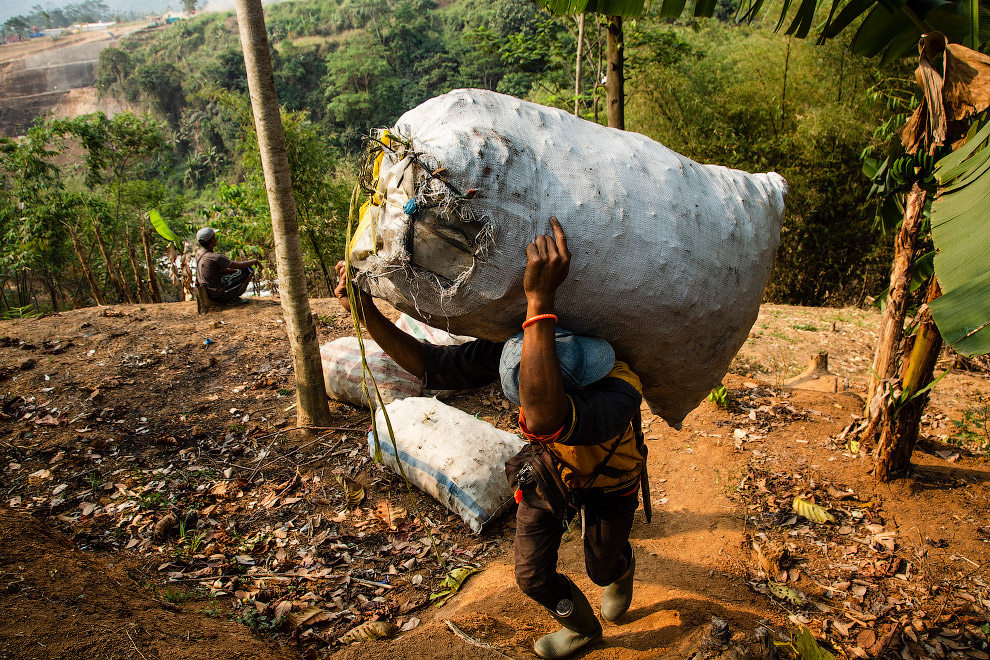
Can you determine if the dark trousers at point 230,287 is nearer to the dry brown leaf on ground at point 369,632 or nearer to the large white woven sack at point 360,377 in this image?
the large white woven sack at point 360,377

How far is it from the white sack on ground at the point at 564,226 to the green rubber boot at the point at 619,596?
Answer: 1102 mm

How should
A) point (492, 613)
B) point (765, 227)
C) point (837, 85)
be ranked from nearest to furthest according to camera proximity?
point (765, 227)
point (492, 613)
point (837, 85)

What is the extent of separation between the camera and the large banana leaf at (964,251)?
5.14 ft

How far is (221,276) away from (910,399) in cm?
745

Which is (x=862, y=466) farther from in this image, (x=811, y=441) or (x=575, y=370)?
(x=575, y=370)

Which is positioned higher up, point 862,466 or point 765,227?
point 765,227

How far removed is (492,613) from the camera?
8.68ft

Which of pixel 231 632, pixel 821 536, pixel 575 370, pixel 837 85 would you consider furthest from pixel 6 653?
pixel 837 85

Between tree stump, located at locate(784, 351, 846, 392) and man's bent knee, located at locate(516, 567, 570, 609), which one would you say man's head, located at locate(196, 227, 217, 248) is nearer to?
man's bent knee, located at locate(516, 567, 570, 609)

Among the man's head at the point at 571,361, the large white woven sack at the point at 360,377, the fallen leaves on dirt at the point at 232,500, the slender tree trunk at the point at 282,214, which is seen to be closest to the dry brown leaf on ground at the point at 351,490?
the fallen leaves on dirt at the point at 232,500

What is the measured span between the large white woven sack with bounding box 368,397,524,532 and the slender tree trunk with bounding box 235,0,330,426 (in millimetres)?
700

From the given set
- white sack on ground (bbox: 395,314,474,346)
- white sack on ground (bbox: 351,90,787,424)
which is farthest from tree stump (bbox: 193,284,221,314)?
white sack on ground (bbox: 351,90,787,424)

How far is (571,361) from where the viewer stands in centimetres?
171

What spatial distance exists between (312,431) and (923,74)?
14.2ft
